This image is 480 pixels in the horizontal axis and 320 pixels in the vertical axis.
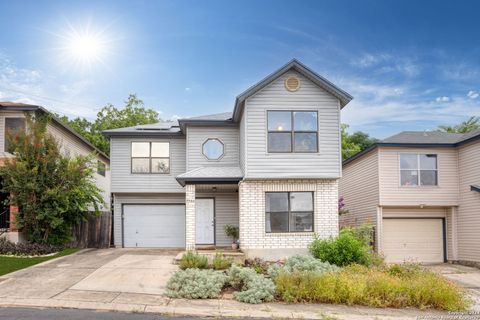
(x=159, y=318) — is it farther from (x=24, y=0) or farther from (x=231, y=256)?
(x=24, y=0)

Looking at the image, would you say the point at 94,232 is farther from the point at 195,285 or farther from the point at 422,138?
the point at 422,138

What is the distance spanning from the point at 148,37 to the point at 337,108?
9071 mm

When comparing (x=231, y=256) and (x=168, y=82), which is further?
(x=168, y=82)

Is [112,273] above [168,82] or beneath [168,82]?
beneath

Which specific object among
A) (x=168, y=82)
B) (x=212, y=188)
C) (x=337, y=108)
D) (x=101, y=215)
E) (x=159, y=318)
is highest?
(x=168, y=82)

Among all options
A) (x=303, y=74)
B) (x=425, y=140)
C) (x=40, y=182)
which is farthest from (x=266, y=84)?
(x=40, y=182)

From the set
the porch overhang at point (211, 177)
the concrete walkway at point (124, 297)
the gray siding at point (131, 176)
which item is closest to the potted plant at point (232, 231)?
the porch overhang at point (211, 177)

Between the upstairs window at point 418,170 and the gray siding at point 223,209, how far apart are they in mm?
7756

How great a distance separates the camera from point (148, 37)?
19.4 meters

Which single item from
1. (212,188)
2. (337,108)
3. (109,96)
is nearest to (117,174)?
(212,188)

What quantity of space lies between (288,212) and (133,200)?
28.9 ft

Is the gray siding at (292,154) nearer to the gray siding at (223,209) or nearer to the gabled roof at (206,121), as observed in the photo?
the gabled roof at (206,121)

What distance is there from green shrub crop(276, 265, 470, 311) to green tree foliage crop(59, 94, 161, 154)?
30.4 metres

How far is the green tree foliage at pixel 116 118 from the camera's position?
38.4 m
